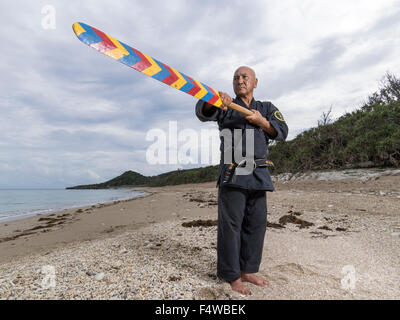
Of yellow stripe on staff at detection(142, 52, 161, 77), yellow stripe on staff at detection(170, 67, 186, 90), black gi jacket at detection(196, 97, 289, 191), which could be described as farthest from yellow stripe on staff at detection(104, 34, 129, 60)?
black gi jacket at detection(196, 97, 289, 191)

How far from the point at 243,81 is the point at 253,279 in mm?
2081

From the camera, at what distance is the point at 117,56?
1819mm

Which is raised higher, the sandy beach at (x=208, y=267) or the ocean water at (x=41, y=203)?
the sandy beach at (x=208, y=267)

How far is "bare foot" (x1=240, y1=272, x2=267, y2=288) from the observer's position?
2.33 m

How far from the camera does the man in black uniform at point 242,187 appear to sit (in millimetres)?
2307

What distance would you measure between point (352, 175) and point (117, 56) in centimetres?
1311

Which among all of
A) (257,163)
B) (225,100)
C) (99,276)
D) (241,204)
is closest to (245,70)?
(225,100)

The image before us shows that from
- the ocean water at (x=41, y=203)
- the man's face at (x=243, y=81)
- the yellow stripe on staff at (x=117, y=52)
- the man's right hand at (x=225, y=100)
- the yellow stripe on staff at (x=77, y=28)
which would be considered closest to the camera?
the yellow stripe on staff at (x=77, y=28)

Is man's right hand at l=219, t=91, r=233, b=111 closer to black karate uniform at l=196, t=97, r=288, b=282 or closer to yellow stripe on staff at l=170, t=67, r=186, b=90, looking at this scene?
black karate uniform at l=196, t=97, r=288, b=282

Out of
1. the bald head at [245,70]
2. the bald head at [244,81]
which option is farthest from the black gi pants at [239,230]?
the bald head at [245,70]

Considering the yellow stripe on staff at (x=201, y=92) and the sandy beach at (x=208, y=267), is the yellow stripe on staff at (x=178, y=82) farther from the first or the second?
the sandy beach at (x=208, y=267)

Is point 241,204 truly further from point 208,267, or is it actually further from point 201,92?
point 201,92

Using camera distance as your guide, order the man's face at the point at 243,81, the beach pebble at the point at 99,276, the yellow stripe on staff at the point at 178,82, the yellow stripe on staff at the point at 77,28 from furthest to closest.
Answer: the man's face at the point at 243,81 < the beach pebble at the point at 99,276 < the yellow stripe on staff at the point at 178,82 < the yellow stripe on staff at the point at 77,28
